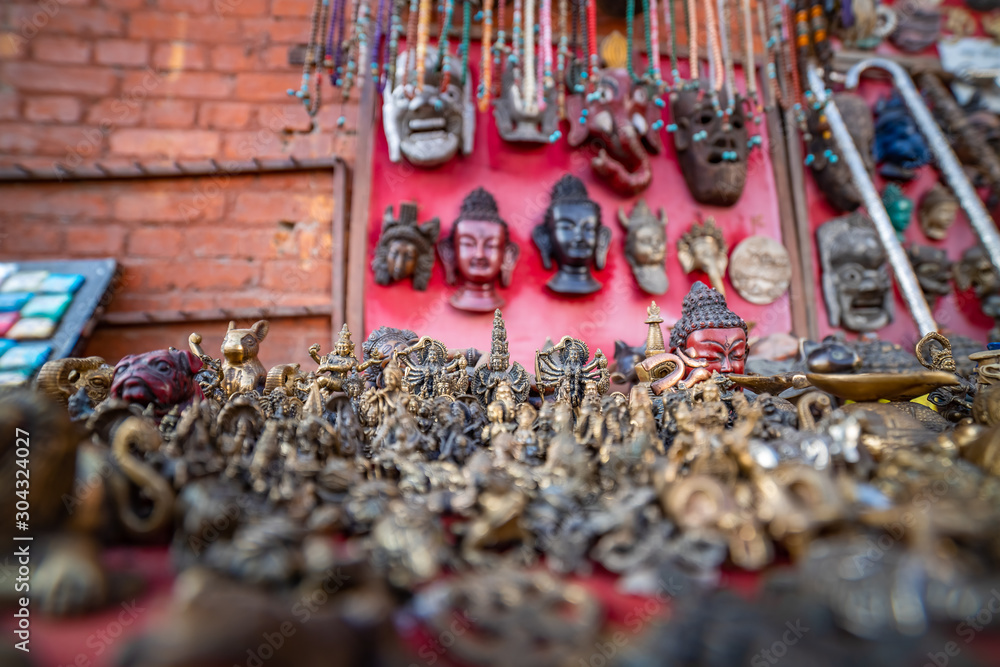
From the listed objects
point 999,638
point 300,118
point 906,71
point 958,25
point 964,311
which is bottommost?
point 999,638

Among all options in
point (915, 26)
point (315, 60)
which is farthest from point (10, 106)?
point (915, 26)

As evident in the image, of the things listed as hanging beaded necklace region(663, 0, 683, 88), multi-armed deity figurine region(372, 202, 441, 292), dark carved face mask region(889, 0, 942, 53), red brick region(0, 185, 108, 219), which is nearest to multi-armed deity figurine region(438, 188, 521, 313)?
multi-armed deity figurine region(372, 202, 441, 292)

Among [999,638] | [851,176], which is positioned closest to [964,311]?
[851,176]

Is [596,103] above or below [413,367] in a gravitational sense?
above

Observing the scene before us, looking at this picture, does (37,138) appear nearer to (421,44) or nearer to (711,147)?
(421,44)

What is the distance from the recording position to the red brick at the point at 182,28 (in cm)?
401

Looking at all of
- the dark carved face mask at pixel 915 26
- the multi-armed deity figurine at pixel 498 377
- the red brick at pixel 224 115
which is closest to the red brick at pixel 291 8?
the red brick at pixel 224 115

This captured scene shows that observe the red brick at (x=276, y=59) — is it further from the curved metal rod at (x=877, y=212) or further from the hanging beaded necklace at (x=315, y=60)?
the curved metal rod at (x=877, y=212)

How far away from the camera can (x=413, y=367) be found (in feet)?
7.82

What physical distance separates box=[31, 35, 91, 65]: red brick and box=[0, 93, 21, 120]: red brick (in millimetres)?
302

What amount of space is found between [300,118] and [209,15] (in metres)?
0.99

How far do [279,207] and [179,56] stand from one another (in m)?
1.28

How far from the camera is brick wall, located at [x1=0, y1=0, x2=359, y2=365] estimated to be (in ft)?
12.1

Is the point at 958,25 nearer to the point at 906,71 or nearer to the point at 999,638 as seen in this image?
the point at 906,71
